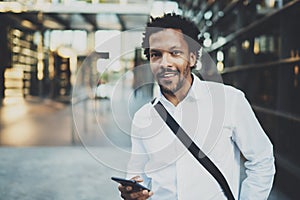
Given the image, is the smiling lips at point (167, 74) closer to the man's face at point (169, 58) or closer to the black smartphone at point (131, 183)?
the man's face at point (169, 58)

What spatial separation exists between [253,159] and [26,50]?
385 inches

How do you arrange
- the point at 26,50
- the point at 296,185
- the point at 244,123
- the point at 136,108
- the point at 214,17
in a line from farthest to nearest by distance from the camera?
the point at 26,50 < the point at 214,17 < the point at 296,185 < the point at 136,108 < the point at 244,123

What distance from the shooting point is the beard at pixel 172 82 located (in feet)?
4.97

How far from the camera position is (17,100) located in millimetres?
10117

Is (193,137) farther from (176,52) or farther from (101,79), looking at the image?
(101,79)

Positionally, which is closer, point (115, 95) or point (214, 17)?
point (115, 95)

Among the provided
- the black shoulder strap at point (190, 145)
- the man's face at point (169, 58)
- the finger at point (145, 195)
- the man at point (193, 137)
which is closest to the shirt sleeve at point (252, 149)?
the man at point (193, 137)

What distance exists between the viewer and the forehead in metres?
1.54

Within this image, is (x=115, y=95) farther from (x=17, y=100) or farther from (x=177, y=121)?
(x=17, y=100)

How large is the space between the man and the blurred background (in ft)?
0.26

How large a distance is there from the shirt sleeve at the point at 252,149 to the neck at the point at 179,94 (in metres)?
0.17

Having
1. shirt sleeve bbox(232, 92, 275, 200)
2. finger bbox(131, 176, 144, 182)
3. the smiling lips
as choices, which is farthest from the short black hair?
finger bbox(131, 176, 144, 182)

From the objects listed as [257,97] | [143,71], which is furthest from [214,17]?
[143,71]

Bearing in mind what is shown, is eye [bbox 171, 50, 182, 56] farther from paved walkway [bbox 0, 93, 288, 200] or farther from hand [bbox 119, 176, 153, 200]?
hand [bbox 119, 176, 153, 200]
